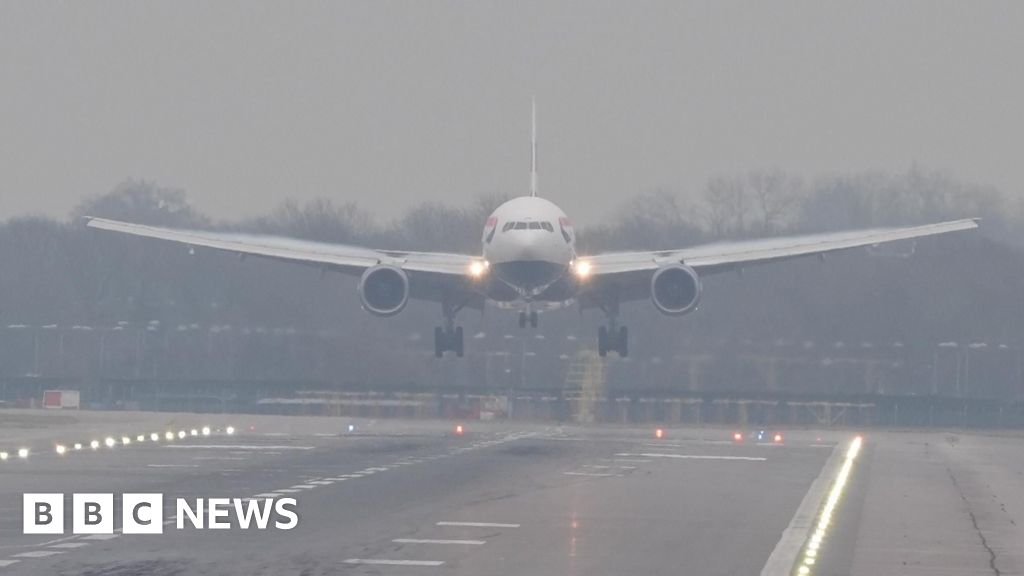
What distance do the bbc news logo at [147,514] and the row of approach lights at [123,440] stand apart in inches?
445

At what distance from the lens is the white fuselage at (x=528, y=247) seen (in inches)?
1924

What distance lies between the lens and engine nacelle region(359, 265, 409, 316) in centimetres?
5178

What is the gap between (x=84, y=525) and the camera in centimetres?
2606

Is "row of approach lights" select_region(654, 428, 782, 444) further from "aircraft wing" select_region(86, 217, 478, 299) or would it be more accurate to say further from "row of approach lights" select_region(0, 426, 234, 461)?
"row of approach lights" select_region(0, 426, 234, 461)

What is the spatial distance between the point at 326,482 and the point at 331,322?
35935mm

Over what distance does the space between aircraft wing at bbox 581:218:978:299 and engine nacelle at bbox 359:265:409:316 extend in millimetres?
5816

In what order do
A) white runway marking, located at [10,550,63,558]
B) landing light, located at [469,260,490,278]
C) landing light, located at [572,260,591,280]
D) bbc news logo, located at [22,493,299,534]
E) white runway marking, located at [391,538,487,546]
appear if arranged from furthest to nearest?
1. landing light, located at [572,260,591,280]
2. landing light, located at [469,260,490,278]
3. bbc news logo, located at [22,493,299,534]
4. white runway marking, located at [391,538,487,546]
5. white runway marking, located at [10,550,63,558]

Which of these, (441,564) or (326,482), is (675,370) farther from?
(441,564)

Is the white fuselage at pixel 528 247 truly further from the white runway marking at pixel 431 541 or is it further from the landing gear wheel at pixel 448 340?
the white runway marking at pixel 431 541

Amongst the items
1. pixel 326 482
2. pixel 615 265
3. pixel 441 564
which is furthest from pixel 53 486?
pixel 615 265

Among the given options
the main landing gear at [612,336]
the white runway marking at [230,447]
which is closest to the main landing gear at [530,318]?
the main landing gear at [612,336]

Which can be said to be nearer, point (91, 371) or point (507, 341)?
point (507, 341)

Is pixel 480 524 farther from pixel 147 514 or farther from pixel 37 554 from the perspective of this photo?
pixel 37 554

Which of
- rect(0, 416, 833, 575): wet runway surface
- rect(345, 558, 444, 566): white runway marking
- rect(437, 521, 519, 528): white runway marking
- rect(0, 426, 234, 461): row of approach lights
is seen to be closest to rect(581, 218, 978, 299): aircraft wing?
rect(0, 416, 833, 575): wet runway surface
